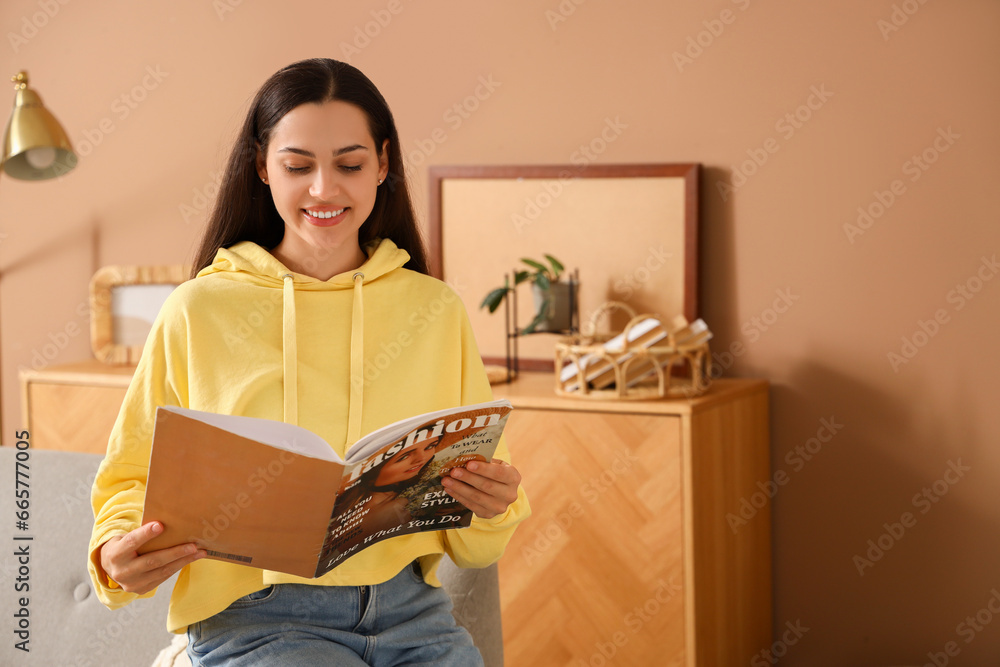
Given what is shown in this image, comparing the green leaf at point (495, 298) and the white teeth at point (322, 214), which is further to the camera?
the green leaf at point (495, 298)

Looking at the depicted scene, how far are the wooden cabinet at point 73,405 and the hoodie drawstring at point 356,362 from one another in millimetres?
1473

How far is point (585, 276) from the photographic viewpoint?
2.42m

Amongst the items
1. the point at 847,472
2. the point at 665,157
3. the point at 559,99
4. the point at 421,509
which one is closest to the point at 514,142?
the point at 559,99

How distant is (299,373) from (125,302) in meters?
1.87

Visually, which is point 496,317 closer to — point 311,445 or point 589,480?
point 589,480

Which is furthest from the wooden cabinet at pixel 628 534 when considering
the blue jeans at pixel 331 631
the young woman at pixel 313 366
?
the blue jeans at pixel 331 631

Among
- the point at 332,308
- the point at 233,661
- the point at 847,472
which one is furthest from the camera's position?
the point at 847,472

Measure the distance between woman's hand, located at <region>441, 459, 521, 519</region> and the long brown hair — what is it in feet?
1.31

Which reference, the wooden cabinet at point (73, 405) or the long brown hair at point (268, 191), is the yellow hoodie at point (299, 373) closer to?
the long brown hair at point (268, 191)

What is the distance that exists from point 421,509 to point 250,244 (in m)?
0.45

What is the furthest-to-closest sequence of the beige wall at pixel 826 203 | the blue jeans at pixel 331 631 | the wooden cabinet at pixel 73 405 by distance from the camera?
the wooden cabinet at pixel 73 405 < the beige wall at pixel 826 203 < the blue jeans at pixel 331 631

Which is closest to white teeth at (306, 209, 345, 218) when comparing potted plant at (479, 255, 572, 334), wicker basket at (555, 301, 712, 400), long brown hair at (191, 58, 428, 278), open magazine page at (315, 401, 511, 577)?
long brown hair at (191, 58, 428, 278)

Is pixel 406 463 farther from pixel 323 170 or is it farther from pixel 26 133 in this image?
pixel 26 133

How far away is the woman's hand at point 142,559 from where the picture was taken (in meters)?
0.94
